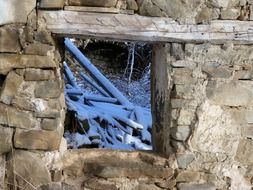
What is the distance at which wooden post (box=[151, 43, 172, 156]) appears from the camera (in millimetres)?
2807

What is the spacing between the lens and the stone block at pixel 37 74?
8.68 feet

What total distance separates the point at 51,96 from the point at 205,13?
1021 millimetres

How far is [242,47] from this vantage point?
276cm

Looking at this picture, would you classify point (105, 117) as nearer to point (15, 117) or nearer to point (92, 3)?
point (15, 117)

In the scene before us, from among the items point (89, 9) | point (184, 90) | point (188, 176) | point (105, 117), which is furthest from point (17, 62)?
point (105, 117)

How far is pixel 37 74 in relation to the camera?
2652 millimetres

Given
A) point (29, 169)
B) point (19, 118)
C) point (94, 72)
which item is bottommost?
point (29, 169)

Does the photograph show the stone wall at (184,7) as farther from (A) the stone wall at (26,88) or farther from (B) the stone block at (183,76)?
(B) the stone block at (183,76)

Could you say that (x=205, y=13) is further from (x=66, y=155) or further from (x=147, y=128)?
(x=147, y=128)

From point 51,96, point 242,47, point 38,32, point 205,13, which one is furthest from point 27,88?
point 242,47

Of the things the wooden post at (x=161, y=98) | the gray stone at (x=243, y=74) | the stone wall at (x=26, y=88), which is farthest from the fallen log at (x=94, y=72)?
the gray stone at (x=243, y=74)

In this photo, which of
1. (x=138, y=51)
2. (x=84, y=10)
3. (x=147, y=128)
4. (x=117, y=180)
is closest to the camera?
(x=84, y=10)

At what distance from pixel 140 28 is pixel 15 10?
0.72 metres

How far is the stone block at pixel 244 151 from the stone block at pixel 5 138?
1.38m
